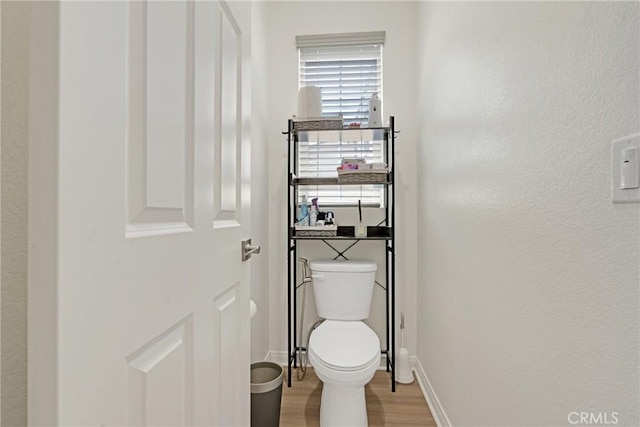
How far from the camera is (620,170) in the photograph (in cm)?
59

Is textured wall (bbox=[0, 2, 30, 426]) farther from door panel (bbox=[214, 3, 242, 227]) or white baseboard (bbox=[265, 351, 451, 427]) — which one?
white baseboard (bbox=[265, 351, 451, 427])

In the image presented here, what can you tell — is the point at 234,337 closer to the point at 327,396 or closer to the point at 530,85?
the point at 327,396

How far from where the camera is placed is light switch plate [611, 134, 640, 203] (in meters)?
0.56

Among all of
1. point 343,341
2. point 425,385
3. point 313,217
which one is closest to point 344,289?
point 343,341

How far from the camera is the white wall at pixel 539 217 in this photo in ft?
Result: 2.01

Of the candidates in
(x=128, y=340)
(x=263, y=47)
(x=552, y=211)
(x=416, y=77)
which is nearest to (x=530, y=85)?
(x=552, y=211)

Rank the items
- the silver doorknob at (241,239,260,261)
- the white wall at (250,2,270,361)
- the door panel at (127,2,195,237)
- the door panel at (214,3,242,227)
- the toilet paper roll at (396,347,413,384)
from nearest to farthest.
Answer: the door panel at (127,2,195,237) → the door panel at (214,3,242,227) → the silver doorknob at (241,239,260,261) → the white wall at (250,2,270,361) → the toilet paper roll at (396,347,413,384)

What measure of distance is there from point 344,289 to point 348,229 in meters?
0.41

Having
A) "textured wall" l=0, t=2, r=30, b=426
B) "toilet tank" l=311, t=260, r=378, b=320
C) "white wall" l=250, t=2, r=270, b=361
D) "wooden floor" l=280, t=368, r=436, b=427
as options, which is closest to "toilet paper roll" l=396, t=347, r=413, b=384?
"wooden floor" l=280, t=368, r=436, b=427

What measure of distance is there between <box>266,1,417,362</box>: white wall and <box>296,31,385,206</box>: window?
0.07 meters

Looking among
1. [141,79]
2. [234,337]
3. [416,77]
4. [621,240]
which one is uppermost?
[416,77]

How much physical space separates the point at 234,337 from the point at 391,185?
1448 millimetres

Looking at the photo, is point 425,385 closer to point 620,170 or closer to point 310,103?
point 620,170

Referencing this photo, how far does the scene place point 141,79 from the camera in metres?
0.54
